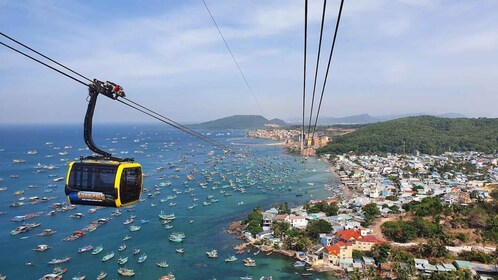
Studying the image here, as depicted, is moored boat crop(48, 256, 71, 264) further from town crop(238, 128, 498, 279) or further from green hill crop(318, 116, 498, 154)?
green hill crop(318, 116, 498, 154)

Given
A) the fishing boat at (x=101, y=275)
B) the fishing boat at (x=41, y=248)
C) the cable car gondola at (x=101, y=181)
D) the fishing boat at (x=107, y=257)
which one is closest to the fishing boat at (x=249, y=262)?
the fishing boat at (x=101, y=275)

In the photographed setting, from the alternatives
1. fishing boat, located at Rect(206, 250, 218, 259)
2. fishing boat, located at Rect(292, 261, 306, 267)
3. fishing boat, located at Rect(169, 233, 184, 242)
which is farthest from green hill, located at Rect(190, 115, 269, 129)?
fishing boat, located at Rect(292, 261, 306, 267)

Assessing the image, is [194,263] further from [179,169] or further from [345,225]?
[179,169]

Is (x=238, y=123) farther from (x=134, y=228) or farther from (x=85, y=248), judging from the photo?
(x=85, y=248)

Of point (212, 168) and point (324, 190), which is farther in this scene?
point (212, 168)

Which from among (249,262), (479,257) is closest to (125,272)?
(249,262)

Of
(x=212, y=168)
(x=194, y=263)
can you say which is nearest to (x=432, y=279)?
(x=194, y=263)
